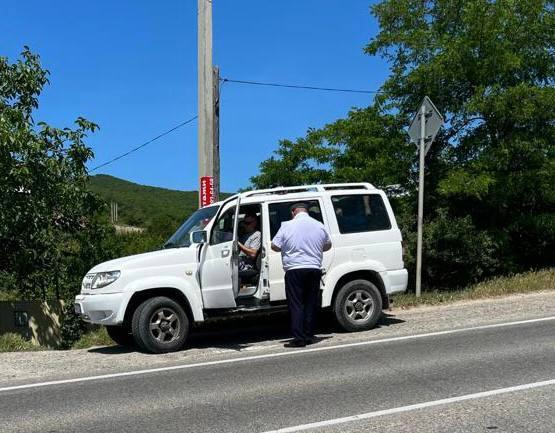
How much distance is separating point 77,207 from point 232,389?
6865 mm

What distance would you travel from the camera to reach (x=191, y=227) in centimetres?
940

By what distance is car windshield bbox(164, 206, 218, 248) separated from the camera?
916cm

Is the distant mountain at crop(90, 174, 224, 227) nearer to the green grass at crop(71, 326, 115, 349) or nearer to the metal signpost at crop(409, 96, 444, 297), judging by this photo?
the metal signpost at crop(409, 96, 444, 297)

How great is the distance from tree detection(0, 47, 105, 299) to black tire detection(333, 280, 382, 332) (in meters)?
5.36

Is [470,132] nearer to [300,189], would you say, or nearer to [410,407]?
[300,189]

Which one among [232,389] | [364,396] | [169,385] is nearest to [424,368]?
[364,396]

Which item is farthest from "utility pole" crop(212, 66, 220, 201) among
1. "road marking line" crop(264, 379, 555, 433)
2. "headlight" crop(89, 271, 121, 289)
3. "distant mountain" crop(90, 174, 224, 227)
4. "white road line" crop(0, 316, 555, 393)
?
"distant mountain" crop(90, 174, 224, 227)

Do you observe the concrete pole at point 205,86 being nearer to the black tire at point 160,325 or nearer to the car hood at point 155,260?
the car hood at point 155,260

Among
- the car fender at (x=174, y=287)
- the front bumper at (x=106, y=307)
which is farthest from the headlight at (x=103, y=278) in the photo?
the car fender at (x=174, y=287)

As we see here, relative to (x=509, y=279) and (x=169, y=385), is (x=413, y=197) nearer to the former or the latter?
(x=509, y=279)

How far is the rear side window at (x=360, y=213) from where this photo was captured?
9.51 m

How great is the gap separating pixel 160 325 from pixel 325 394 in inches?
125

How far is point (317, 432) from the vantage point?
493 cm

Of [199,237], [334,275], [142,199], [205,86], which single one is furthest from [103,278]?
[142,199]
